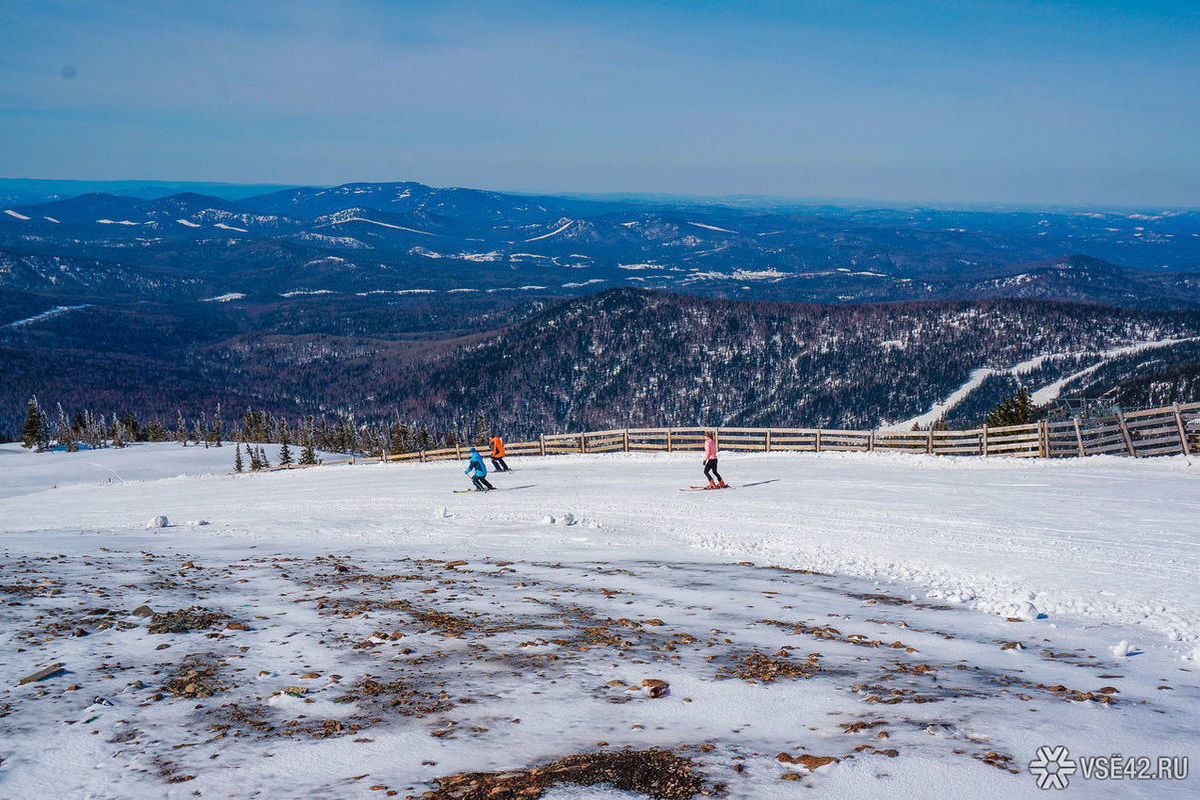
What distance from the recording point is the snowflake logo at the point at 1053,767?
5.56 meters

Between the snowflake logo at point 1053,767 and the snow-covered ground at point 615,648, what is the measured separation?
0.43ft

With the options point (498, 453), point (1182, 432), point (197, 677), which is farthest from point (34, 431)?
point (1182, 432)

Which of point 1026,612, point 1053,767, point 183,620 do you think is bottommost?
point 1026,612

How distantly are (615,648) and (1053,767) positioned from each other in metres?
4.40

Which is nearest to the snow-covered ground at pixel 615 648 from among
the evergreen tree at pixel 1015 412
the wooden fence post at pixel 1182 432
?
the wooden fence post at pixel 1182 432

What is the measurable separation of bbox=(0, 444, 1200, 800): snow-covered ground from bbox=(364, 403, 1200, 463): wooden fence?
A: 8.00m

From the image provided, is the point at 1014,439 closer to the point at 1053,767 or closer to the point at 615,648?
the point at 615,648

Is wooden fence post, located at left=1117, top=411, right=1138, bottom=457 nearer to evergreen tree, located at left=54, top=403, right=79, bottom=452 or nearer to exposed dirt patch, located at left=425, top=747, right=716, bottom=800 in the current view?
exposed dirt patch, located at left=425, top=747, right=716, bottom=800

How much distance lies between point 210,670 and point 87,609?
126 inches

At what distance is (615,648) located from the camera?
8.92m

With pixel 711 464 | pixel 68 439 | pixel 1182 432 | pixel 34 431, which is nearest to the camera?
pixel 711 464

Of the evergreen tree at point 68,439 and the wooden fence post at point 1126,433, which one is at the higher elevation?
the wooden fence post at point 1126,433

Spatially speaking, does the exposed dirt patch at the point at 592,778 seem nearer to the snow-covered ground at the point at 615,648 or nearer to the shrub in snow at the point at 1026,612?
the snow-covered ground at the point at 615,648

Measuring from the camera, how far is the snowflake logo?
5.56 m
